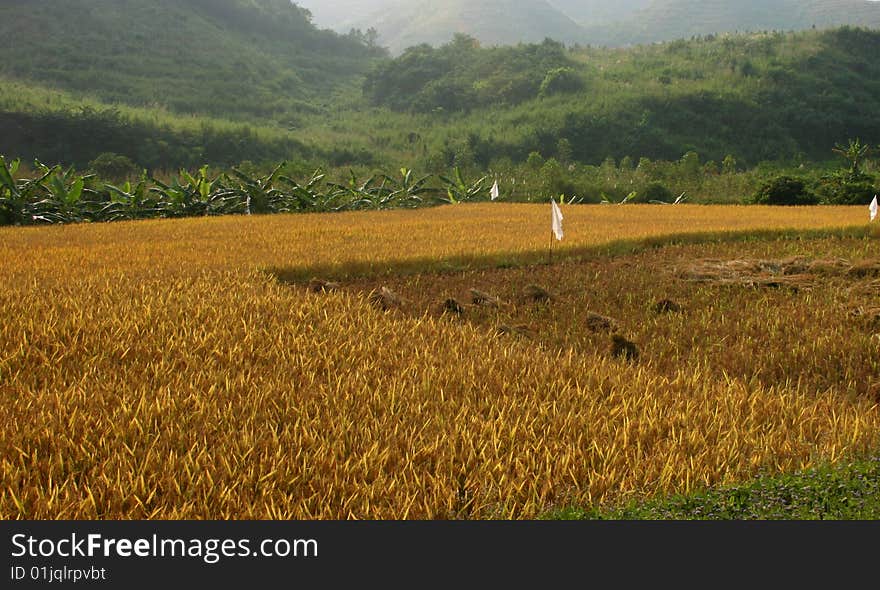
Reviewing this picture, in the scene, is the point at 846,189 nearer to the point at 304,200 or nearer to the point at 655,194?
the point at 655,194

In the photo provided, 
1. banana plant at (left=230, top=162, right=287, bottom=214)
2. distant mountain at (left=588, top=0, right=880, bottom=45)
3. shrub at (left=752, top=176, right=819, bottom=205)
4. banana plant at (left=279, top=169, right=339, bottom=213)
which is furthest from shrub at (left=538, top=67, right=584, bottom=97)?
distant mountain at (left=588, top=0, right=880, bottom=45)

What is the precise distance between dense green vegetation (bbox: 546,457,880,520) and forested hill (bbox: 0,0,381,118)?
34.0 metres

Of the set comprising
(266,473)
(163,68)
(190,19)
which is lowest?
(266,473)

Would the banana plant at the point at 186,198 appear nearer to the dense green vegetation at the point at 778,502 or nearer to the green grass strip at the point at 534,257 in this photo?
the green grass strip at the point at 534,257

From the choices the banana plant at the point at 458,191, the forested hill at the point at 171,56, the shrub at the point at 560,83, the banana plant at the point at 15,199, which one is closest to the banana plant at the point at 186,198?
the banana plant at the point at 15,199

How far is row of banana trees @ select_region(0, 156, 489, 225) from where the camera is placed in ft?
29.8

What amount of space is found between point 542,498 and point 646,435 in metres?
0.64

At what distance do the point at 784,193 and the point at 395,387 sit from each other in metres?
13.4

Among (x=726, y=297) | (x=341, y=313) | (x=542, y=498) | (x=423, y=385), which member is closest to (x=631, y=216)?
(x=726, y=297)

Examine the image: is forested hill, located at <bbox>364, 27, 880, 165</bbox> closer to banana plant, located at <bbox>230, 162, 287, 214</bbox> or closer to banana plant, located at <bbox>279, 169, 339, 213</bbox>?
banana plant, located at <bbox>279, 169, 339, 213</bbox>

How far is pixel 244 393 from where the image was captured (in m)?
2.50

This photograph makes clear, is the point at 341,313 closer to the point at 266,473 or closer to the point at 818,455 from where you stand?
the point at 266,473

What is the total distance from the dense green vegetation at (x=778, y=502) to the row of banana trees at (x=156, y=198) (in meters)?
9.19
